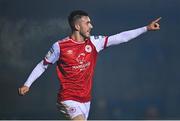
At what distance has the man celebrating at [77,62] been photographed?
643cm

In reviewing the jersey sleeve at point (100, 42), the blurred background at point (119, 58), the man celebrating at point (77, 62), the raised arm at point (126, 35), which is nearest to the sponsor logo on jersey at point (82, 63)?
the man celebrating at point (77, 62)

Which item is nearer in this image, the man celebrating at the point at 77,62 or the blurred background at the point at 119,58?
the man celebrating at the point at 77,62

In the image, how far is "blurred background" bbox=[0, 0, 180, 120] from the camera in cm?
1009

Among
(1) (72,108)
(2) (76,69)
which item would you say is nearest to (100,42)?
(2) (76,69)

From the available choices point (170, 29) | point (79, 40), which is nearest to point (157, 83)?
point (170, 29)

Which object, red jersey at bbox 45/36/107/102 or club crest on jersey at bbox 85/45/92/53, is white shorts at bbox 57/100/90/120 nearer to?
red jersey at bbox 45/36/107/102

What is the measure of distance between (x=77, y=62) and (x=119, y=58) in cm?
373

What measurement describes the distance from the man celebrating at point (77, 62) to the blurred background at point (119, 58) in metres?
3.49

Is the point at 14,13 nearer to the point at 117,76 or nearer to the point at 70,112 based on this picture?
the point at 117,76

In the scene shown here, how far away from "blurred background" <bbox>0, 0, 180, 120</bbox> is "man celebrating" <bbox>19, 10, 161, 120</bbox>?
3490 mm

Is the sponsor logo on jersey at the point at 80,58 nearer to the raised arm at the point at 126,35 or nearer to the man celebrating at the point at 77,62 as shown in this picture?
the man celebrating at the point at 77,62

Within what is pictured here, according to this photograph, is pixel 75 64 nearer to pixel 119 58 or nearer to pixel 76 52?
pixel 76 52

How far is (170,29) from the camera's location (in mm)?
10148

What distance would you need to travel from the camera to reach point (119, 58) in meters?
10.1
